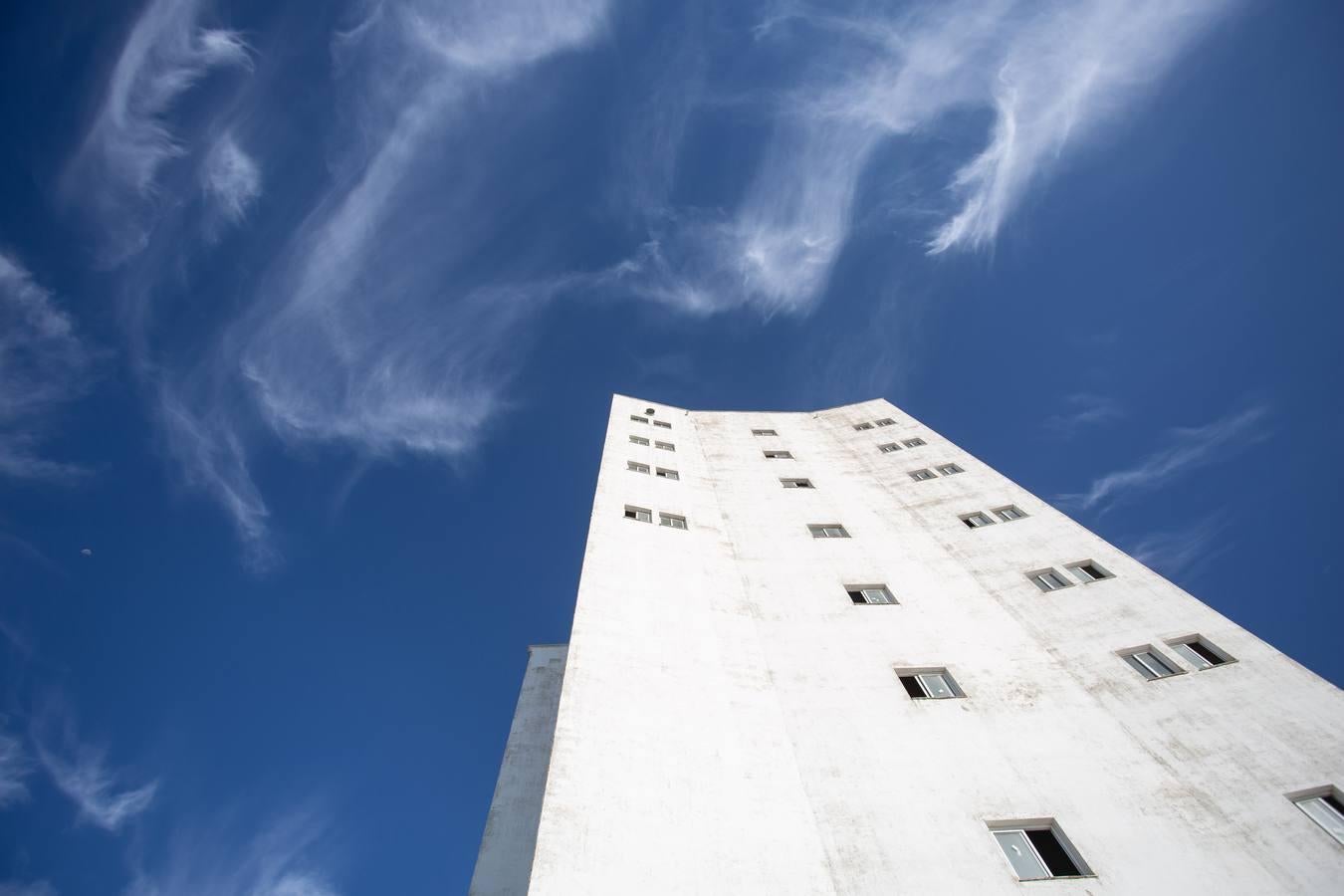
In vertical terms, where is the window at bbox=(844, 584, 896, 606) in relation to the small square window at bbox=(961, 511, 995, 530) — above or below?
below

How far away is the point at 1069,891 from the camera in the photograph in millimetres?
11367

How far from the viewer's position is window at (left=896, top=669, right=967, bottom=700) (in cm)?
1627

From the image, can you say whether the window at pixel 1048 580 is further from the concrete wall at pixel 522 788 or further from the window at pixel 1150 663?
the concrete wall at pixel 522 788

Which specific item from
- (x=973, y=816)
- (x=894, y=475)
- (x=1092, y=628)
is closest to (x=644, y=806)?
(x=973, y=816)

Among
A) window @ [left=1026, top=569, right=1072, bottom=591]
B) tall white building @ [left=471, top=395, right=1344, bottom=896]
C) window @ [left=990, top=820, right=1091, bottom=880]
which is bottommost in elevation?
window @ [left=990, top=820, right=1091, bottom=880]

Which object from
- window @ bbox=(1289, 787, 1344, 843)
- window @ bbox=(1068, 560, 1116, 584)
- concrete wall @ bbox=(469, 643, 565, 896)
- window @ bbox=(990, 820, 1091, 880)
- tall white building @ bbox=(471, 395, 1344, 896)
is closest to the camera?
tall white building @ bbox=(471, 395, 1344, 896)

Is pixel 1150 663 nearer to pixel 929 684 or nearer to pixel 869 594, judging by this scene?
pixel 929 684

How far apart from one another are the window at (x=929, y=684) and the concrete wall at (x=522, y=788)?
38.1 feet

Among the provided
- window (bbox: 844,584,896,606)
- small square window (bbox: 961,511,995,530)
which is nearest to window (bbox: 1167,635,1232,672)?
small square window (bbox: 961,511,995,530)

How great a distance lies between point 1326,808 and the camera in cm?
1234

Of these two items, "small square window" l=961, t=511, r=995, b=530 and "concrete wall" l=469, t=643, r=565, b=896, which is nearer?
"concrete wall" l=469, t=643, r=565, b=896

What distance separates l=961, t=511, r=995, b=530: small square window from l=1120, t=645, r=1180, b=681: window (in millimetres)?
7172

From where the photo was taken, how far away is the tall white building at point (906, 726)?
38.6ft

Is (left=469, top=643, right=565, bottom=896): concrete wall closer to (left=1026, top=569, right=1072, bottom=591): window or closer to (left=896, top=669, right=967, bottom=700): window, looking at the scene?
(left=896, top=669, right=967, bottom=700): window
